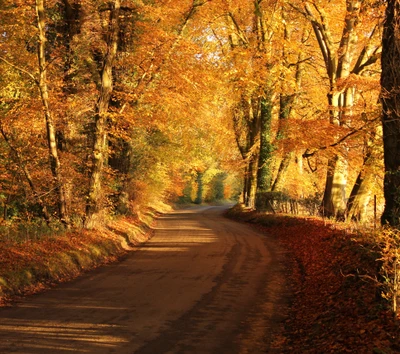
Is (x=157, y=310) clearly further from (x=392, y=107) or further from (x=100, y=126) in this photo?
(x=100, y=126)

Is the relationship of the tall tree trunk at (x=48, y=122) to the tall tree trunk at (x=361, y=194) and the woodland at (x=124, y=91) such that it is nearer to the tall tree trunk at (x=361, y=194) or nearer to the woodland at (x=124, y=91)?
the woodland at (x=124, y=91)

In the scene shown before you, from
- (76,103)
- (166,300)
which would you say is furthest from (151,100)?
(166,300)

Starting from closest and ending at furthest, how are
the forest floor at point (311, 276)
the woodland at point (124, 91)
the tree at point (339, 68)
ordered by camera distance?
the forest floor at point (311, 276), the woodland at point (124, 91), the tree at point (339, 68)

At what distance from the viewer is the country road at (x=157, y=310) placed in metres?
6.85

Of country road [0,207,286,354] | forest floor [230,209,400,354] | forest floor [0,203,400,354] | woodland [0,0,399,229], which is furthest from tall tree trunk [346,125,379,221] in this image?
country road [0,207,286,354]

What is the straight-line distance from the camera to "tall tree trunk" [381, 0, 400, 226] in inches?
291

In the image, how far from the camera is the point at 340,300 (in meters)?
8.31

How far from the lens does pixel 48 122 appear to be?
1491cm

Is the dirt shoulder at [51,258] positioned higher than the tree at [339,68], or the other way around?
the tree at [339,68]

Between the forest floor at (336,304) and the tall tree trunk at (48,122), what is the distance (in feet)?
26.0

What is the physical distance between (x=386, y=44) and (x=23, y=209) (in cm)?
1464

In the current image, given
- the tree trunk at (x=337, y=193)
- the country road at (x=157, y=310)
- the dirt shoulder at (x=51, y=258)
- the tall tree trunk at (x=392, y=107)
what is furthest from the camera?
the tree trunk at (x=337, y=193)

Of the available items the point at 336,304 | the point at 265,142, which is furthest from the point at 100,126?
the point at 265,142

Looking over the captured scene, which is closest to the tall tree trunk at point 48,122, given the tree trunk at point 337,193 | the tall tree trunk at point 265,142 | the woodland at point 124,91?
the woodland at point 124,91
